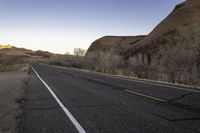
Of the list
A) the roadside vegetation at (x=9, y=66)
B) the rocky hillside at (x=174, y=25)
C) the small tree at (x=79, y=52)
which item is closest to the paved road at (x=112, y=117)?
the roadside vegetation at (x=9, y=66)

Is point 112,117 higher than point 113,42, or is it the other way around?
point 113,42

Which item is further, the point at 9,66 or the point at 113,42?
the point at 113,42

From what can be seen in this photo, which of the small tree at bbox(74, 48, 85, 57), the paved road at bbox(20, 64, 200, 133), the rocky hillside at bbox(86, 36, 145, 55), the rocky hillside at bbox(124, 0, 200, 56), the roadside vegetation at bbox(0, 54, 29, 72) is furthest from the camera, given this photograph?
the rocky hillside at bbox(86, 36, 145, 55)

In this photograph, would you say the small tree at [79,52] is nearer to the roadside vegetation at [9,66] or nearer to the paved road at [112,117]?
the roadside vegetation at [9,66]

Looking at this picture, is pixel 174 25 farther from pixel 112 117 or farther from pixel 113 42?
pixel 112 117

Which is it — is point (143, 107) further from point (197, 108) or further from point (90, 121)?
point (90, 121)

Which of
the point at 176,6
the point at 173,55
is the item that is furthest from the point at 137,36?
the point at 173,55

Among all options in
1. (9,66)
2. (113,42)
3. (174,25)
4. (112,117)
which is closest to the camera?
(112,117)

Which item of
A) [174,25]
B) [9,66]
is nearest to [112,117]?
[9,66]

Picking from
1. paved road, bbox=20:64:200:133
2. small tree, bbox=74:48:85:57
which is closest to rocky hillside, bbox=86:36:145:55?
small tree, bbox=74:48:85:57

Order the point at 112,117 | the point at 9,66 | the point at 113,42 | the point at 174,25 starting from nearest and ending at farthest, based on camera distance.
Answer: the point at 112,117 → the point at 9,66 → the point at 174,25 → the point at 113,42

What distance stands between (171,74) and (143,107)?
14.8 metres

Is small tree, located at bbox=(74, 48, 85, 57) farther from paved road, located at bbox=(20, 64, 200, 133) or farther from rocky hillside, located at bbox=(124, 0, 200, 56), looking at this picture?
paved road, located at bbox=(20, 64, 200, 133)

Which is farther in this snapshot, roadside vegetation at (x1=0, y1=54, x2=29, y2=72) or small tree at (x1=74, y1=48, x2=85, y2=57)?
small tree at (x1=74, y1=48, x2=85, y2=57)
